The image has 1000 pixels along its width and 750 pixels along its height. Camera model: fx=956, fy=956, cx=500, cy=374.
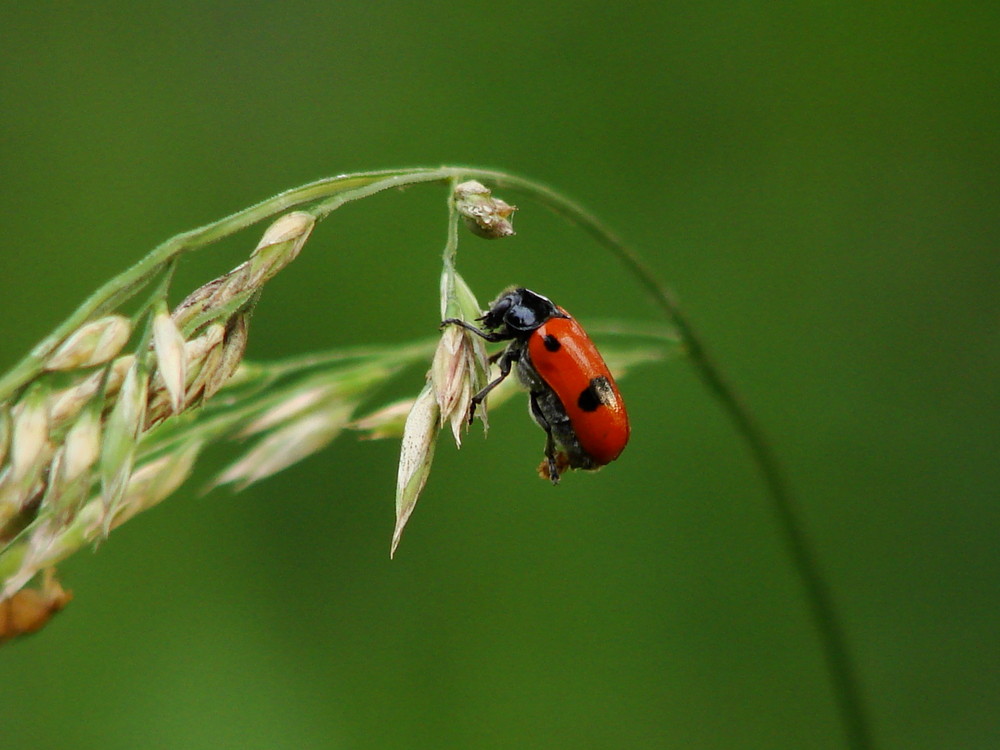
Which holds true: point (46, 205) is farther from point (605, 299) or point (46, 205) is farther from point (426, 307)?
point (605, 299)

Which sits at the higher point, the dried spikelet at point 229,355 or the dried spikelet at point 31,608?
the dried spikelet at point 229,355

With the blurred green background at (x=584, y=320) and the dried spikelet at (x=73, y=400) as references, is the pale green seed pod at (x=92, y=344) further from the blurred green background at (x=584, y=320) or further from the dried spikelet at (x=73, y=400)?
the blurred green background at (x=584, y=320)

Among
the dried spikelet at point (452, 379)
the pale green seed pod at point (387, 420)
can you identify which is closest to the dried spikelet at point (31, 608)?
the pale green seed pod at point (387, 420)

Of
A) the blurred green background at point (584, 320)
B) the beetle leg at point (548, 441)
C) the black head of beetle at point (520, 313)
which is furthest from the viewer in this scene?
the blurred green background at point (584, 320)

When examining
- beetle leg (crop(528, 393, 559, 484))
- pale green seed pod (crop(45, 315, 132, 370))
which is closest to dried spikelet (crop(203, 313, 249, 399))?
pale green seed pod (crop(45, 315, 132, 370))

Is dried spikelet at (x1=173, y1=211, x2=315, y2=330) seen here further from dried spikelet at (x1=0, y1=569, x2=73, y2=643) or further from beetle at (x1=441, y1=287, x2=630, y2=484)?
beetle at (x1=441, y1=287, x2=630, y2=484)

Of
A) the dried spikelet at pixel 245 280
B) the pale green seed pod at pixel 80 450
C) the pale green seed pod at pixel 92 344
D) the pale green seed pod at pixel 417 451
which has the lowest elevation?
the pale green seed pod at pixel 417 451
